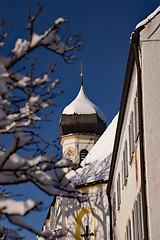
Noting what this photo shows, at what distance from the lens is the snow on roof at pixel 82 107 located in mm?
47219

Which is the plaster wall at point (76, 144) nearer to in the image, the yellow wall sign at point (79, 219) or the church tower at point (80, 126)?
the church tower at point (80, 126)

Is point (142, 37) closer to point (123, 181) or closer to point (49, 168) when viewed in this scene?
point (123, 181)

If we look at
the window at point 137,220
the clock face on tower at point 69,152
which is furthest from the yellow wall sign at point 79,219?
the clock face on tower at point 69,152

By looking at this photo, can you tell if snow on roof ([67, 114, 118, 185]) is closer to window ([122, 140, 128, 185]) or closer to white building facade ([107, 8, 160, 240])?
window ([122, 140, 128, 185])

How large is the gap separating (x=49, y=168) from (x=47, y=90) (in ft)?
6.01

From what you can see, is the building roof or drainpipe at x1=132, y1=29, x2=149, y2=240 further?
the building roof

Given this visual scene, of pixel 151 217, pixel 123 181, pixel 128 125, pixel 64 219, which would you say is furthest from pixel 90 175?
pixel 151 217

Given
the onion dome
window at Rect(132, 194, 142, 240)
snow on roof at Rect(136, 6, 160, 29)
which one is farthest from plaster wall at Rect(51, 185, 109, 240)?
the onion dome

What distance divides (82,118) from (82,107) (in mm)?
1313

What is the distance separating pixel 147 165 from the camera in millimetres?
12633

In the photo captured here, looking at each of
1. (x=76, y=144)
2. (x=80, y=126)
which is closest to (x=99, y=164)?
(x=76, y=144)

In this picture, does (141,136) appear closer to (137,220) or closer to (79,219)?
(137,220)

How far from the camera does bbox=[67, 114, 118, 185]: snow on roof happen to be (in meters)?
28.2

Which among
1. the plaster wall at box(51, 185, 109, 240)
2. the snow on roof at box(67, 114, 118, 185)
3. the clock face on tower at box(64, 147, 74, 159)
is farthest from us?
the clock face on tower at box(64, 147, 74, 159)
